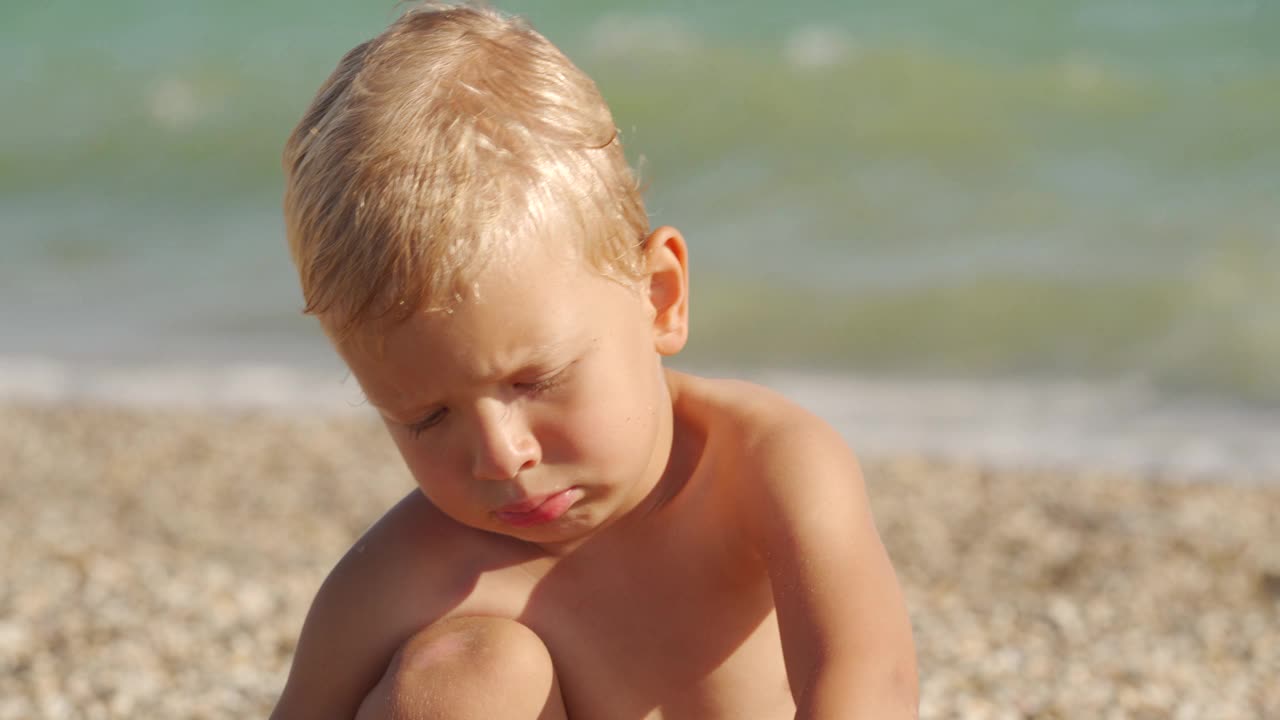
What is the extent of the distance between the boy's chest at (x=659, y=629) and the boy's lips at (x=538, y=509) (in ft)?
0.87

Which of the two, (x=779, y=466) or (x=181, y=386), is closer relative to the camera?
(x=779, y=466)

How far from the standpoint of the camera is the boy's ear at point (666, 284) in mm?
2057

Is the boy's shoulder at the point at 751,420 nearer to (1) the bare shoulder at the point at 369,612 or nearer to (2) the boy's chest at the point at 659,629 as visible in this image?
(2) the boy's chest at the point at 659,629

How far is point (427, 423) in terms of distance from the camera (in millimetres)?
1908

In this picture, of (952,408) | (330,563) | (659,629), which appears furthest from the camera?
(952,408)

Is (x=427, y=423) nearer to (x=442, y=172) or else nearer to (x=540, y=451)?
(x=540, y=451)

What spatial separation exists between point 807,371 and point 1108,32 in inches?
231

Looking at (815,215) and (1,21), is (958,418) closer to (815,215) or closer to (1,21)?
(815,215)

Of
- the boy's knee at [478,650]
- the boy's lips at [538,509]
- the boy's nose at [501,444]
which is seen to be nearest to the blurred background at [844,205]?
the boy's knee at [478,650]

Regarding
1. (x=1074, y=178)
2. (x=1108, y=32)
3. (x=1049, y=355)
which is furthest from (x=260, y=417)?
(x=1108, y=32)

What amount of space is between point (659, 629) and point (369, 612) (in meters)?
0.41

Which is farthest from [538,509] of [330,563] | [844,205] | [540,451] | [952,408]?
[844,205]

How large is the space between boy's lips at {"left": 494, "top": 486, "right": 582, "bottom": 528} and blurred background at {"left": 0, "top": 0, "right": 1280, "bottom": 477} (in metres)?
5.08

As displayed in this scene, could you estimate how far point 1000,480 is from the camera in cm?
635
